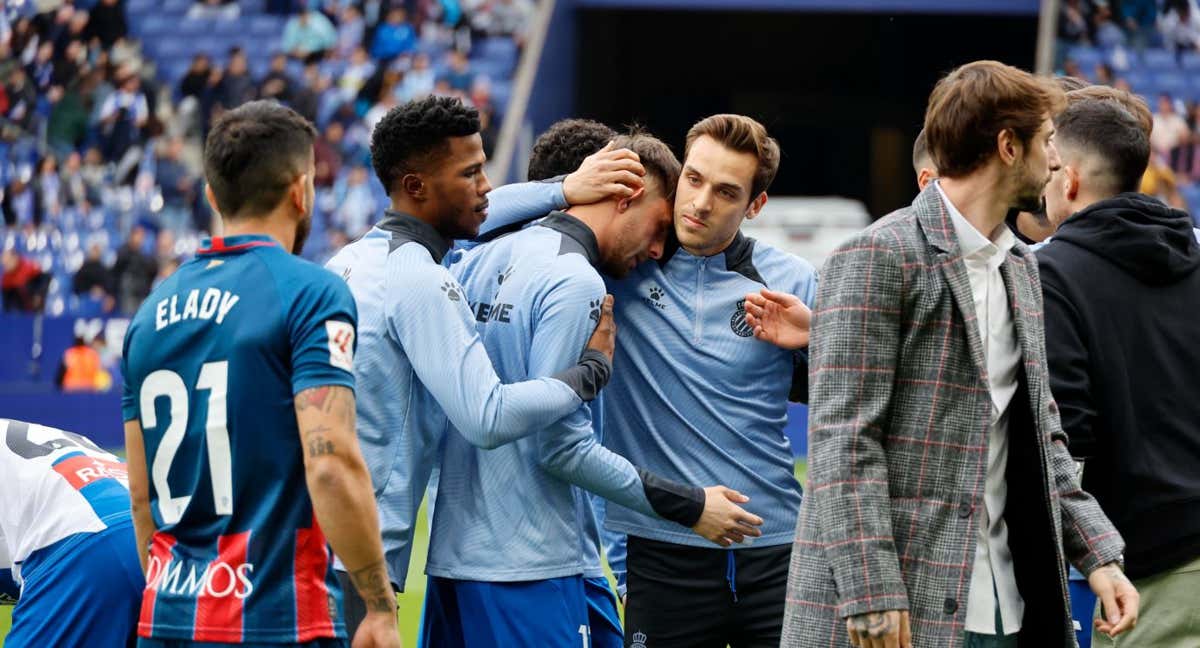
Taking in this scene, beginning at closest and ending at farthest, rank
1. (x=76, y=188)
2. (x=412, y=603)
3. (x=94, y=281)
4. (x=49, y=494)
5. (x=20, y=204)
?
(x=49, y=494), (x=412, y=603), (x=94, y=281), (x=20, y=204), (x=76, y=188)

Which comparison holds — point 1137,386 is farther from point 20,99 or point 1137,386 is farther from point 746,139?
point 20,99

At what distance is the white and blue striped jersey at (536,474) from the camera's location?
401 centimetres

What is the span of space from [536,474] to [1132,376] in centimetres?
159

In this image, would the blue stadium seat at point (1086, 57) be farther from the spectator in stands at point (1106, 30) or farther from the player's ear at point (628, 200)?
the player's ear at point (628, 200)

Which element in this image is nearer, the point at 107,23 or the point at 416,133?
the point at 416,133

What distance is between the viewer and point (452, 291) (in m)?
3.83

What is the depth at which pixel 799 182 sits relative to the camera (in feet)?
109

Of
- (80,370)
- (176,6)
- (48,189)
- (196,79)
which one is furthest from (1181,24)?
(48,189)

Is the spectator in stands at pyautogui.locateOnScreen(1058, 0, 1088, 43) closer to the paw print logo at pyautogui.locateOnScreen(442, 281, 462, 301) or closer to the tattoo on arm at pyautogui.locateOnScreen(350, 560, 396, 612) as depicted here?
the paw print logo at pyautogui.locateOnScreen(442, 281, 462, 301)

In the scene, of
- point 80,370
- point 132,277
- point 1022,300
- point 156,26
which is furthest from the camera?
point 156,26

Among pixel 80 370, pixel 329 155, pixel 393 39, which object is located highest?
pixel 393 39

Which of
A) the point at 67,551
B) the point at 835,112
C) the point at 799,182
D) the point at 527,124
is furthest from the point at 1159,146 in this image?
the point at 67,551

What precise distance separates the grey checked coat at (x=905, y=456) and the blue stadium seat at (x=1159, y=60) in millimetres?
20491

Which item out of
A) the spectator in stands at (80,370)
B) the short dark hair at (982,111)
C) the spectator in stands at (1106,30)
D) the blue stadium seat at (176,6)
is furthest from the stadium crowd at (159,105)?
the short dark hair at (982,111)
